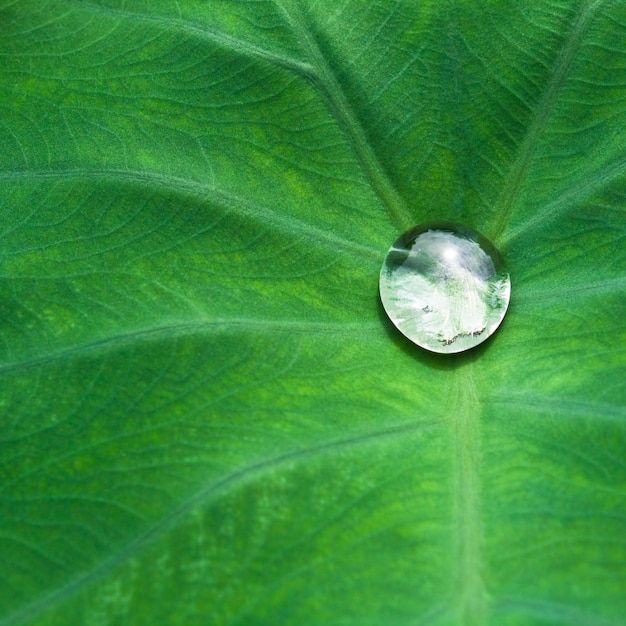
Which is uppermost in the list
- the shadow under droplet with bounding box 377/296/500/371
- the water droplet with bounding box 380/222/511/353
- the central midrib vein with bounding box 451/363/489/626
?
the water droplet with bounding box 380/222/511/353

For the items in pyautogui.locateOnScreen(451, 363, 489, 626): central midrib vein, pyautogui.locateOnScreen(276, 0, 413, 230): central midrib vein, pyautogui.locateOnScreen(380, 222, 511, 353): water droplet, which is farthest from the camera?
pyautogui.locateOnScreen(276, 0, 413, 230): central midrib vein

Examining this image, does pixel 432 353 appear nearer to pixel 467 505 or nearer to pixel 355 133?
pixel 467 505

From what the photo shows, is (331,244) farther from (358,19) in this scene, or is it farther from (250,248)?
(358,19)

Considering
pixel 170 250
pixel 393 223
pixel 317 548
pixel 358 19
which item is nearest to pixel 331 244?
pixel 393 223

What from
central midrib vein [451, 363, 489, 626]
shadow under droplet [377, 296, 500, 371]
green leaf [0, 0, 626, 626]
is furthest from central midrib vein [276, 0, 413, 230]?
central midrib vein [451, 363, 489, 626]

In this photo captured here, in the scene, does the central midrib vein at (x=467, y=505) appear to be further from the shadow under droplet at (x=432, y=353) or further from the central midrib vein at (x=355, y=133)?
the central midrib vein at (x=355, y=133)

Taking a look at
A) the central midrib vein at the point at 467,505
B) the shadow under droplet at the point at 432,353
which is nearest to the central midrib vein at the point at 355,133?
the shadow under droplet at the point at 432,353

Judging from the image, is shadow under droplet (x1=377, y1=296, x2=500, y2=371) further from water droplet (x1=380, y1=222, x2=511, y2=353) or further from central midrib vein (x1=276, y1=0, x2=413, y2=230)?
central midrib vein (x1=276, y1=0, x2=413, y2=230)
